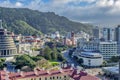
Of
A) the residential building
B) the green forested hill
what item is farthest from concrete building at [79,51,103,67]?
the green forested hill

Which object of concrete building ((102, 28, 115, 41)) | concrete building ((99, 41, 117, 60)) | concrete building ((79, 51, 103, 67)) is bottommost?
concrete building ((79, 51, 103, 67))

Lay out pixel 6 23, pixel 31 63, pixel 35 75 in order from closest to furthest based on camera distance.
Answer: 1. pixel 35 75
2. pixel 31 63
3. pixel 6 23

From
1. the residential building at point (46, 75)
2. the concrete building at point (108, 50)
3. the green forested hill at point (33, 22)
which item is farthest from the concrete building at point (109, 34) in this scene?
the residential building at point (46, 75)

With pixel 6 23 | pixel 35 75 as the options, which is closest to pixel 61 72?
pixel 35 75

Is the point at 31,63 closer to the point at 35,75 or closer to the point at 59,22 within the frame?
the point at 35,75

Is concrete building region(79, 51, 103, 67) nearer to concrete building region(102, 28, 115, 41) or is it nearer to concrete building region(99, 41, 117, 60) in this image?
concrete building region(99, 41, 117, 60)

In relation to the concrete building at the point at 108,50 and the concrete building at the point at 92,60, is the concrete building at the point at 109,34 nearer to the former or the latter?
the concrete building at the point at 108,50
